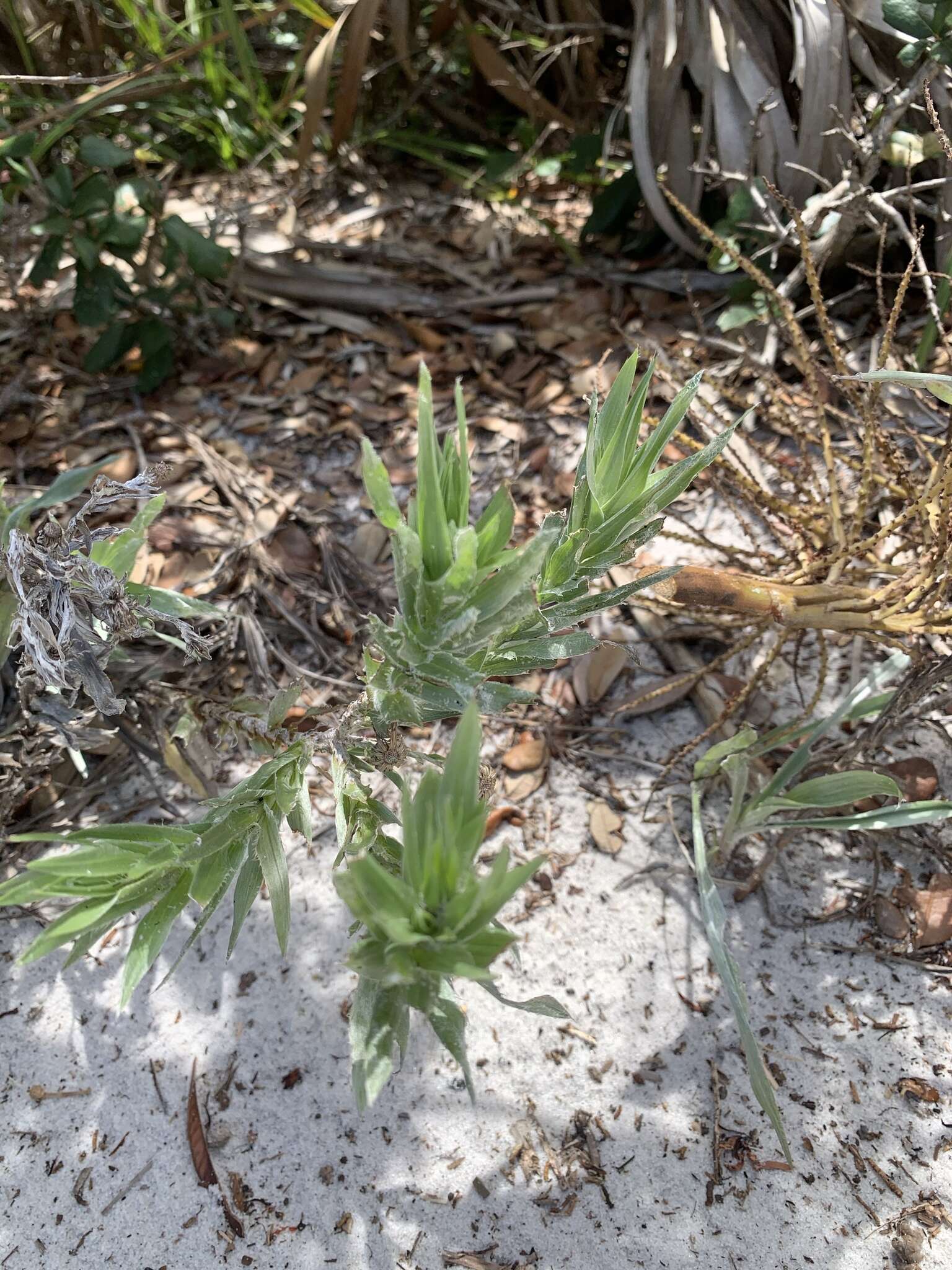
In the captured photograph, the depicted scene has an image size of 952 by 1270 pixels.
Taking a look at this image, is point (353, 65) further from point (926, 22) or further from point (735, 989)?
point (735, 989)

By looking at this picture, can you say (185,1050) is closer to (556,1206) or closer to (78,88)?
(556,1206)

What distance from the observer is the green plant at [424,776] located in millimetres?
A: 691

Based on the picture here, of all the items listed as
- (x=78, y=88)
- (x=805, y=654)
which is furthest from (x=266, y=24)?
(x=805, y=654)

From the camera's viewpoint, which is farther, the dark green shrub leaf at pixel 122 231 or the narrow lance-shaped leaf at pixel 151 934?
the dark green shrub leaf at pixel 122 231

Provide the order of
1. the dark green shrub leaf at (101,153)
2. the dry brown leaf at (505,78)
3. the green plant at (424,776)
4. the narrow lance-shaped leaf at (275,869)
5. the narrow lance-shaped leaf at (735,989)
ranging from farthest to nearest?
the dry brown leaf at (505,78)
the dark green shrub leaf at (101,153)
the narrow lance-shaped leaf at (735,989)
the narrow lance-shaped leaf at (275,869)
the green plant at (424,776)

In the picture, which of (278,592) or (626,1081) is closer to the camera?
(626,1081)

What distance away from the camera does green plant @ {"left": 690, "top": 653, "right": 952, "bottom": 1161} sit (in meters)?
1.04

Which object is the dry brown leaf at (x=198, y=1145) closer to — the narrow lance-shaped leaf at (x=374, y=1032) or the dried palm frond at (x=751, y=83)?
the narrow lance-shaped leaf at (x=374, y=1032)

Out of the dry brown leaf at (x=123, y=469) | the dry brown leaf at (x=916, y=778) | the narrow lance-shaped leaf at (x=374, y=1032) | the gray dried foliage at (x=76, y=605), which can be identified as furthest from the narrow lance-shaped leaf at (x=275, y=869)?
the dry brown leaf at (x=123, y=469)

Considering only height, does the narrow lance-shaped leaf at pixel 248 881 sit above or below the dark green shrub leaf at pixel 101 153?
below

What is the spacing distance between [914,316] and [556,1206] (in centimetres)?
163

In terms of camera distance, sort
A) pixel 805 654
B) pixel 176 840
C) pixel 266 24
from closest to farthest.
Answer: pixel 176 840 → pixel 805 654 → pixel 266 24

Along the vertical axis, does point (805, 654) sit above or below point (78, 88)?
below

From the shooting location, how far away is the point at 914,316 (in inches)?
68.8
